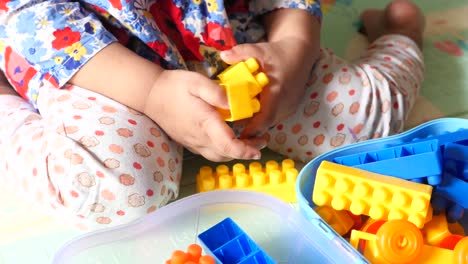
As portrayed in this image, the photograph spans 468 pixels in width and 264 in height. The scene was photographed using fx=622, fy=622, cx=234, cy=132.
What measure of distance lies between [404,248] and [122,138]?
0.33 meters

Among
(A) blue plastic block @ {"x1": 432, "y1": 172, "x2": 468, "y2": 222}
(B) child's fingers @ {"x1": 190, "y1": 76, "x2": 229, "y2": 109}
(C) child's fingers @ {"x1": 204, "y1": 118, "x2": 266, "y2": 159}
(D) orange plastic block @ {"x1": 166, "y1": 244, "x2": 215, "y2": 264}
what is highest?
(B) child's fingers @ {"x1": 190, "y1": 76, "x2": 229, "y2": 109}

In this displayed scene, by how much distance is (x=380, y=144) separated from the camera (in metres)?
0.73

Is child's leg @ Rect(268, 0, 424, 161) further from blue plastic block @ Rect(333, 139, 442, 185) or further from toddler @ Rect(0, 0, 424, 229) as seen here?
blue plastic block @ Rect(333, 139, 442, 185)

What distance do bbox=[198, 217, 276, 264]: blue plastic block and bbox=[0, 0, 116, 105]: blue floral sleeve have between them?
28 centimetres

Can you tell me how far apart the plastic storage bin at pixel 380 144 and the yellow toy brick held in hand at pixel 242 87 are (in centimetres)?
9

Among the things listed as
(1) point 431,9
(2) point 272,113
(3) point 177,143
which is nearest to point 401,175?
(2) point 272,113

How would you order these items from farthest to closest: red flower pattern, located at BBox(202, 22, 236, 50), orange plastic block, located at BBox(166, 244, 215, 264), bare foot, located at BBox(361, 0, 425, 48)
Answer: bare foot, located at BBox(361, 0, 425, 48)
red flower pattern, located at BBox(202, 22, 236, 50)
orange plastic block, located at BBox(166, 244, 215, 264)

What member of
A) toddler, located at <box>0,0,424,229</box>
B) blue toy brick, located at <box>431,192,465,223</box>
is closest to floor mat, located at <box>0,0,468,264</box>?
toddler, located at <box>0,0,424,229</box>

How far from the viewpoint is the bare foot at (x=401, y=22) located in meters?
1.04

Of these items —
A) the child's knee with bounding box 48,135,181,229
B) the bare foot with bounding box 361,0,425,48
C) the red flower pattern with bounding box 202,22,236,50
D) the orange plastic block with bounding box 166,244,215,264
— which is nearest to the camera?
the orange plastic block with bounding box 166,244,215,264

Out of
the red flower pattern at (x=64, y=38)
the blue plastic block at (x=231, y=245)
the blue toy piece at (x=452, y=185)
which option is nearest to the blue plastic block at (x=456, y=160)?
the blue toy piece at (x=452, y=185)

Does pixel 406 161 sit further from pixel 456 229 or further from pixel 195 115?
pixel 195 115

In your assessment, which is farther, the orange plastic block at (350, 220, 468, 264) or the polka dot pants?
the polka dot pants

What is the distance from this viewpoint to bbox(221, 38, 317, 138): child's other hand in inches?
29.2
